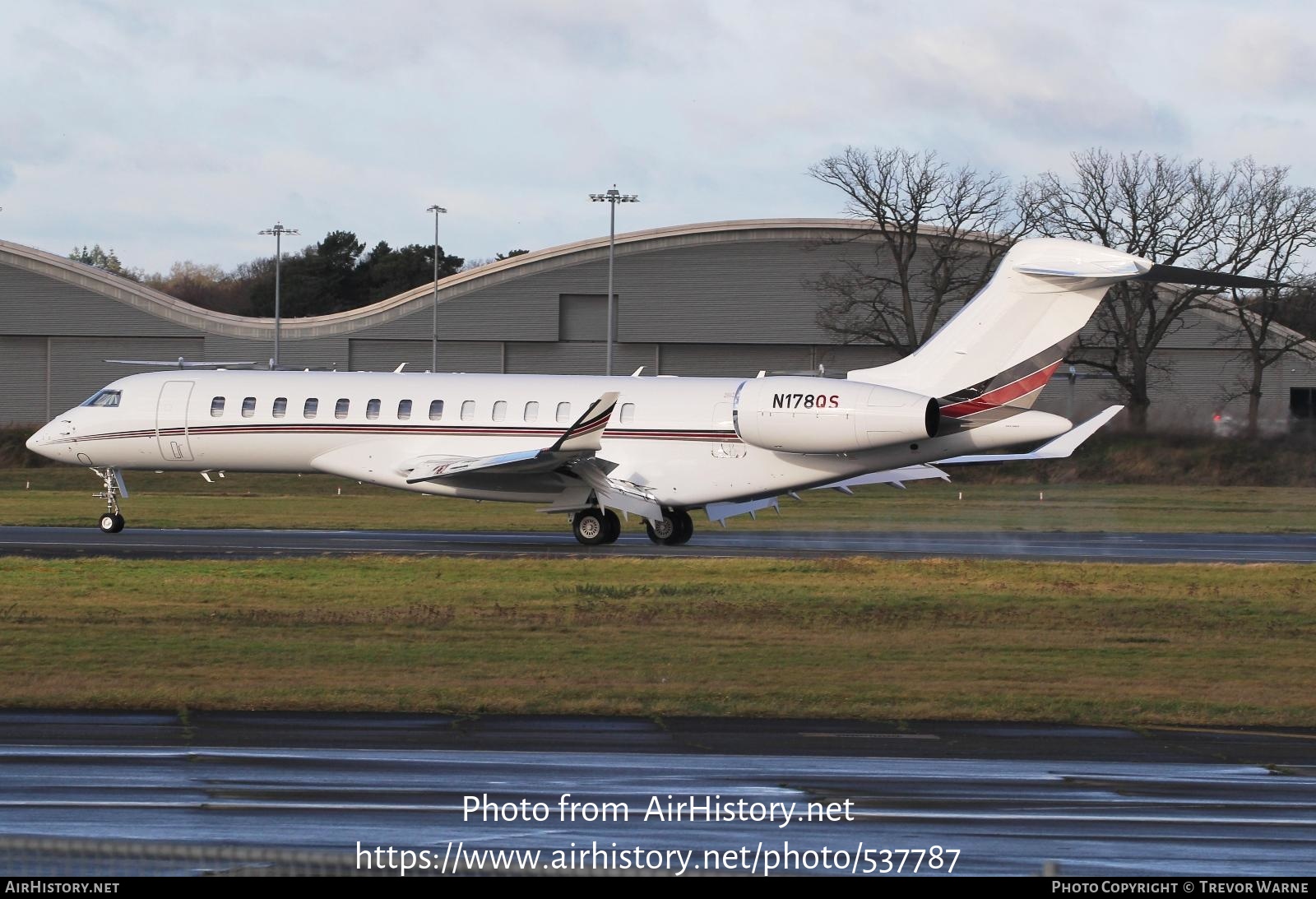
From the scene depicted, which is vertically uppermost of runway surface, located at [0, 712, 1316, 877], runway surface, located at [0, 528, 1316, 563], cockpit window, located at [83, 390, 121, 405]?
cockpit window, located at [83, 390, 121, 405]

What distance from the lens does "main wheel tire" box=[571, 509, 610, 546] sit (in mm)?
29469

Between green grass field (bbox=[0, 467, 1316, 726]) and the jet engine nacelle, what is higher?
the jet engine nacelle

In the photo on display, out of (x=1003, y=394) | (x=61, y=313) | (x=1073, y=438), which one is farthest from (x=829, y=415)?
(x=61, y=313)

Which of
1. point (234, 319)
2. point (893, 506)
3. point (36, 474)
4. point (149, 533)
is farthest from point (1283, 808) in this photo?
point (234, 319)

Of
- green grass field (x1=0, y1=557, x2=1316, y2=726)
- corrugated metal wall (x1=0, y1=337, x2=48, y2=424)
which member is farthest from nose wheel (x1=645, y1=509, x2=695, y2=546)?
corrugated metal wall (x1=0, y1=337, x2=48, y2=424)

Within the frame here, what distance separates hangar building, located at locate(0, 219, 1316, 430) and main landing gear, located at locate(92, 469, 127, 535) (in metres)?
37.4

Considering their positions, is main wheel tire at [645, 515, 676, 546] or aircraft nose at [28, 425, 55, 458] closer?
main wheel tire at [645, 515, 676, 546]

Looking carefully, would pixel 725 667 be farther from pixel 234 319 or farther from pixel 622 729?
pixel 234 319

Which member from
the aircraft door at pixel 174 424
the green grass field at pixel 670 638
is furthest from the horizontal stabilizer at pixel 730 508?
the aircraft door at pixel 174 424

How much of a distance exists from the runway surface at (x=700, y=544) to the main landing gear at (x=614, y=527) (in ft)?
0.83

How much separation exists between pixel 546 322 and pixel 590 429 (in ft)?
142

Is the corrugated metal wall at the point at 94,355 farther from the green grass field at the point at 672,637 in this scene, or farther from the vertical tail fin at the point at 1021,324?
the vertical tail fin at the point at 1021,324

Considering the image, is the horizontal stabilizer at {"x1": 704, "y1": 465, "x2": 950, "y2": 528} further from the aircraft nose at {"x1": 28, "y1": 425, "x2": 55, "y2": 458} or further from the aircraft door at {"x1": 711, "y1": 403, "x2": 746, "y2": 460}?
the aircraft nose at {"x1": 28, "y1": 425, "x2": 55, "y2": 458}
